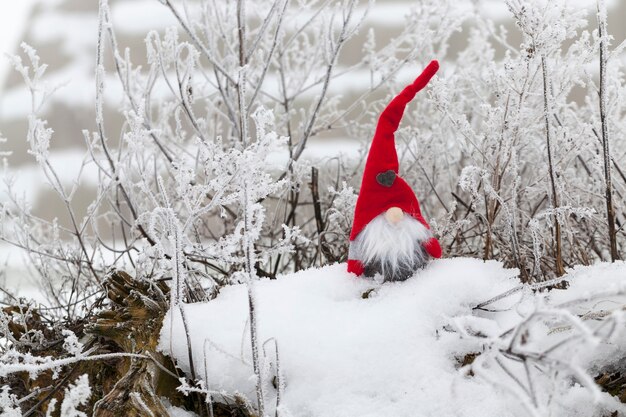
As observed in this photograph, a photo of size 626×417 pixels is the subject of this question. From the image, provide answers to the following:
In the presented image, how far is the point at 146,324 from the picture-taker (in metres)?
1.32

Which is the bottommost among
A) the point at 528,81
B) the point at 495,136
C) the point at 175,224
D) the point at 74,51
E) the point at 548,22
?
the point at 175,224

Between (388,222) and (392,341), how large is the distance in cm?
30

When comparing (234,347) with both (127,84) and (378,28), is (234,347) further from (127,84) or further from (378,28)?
(378,28)

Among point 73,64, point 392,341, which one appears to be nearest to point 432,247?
point 392,341

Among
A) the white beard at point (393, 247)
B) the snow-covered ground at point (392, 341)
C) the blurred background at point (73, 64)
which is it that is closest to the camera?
the snow-covered ground at point (392, 341)

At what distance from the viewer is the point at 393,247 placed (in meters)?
1.31

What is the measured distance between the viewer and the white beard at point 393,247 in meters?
1.31

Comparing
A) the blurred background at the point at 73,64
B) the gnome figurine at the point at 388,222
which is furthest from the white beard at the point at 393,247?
the blurred background at the point at 73,64

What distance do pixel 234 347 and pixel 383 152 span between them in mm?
556

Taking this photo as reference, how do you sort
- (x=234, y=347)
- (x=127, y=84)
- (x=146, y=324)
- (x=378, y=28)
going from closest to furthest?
(x=234, y=347) < (x=146, y=324) < (x=127, y=84) < (x=378, y=28)

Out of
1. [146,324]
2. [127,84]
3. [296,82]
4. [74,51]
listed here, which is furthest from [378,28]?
[146,324]

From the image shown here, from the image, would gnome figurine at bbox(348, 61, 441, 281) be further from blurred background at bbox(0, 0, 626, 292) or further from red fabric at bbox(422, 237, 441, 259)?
blurred background at bbox(0, 0, 626, 292)

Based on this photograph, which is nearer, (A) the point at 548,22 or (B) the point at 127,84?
(A) the point at 548,22

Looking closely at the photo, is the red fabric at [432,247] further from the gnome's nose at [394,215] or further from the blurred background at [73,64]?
the blurred background at [73,64]
